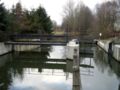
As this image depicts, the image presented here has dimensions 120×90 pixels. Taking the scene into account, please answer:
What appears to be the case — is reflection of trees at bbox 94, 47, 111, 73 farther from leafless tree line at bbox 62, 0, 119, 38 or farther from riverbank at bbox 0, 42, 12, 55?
leafless tree line at bbox 62, 0, 119, 38

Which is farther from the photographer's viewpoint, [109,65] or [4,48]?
[4,48]

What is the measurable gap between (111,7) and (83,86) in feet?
116

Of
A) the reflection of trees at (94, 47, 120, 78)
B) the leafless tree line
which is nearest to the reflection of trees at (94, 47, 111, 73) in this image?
the reflection of trees at (94, 47, 120, 78)

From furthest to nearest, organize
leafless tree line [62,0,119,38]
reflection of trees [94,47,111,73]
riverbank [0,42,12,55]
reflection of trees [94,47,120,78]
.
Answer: leafless tree line [62,0,119,38]
riverbank [0,42,12,55]
reflection of trees [94,47,111,73]
reflection of trees [94,47,120,78]

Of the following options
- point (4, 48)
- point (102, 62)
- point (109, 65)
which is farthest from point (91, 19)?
point (109, 65)

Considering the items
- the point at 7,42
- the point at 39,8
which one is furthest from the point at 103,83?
the point at 39,8

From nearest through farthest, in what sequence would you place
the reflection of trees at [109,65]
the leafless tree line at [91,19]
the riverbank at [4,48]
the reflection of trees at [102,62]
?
the reflection of trees at [109,65] < the reflection of trees at [102,62] < the riverbank at [4,48] < the leafless tree line at [91,19]

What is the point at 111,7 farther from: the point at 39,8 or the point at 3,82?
the point at 3,82

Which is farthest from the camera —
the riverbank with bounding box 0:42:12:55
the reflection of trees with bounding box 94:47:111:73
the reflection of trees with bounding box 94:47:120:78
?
the riverbank with bounding box 0:42:12:55

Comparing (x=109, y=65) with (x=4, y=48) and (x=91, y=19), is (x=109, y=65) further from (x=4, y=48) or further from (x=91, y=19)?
(x=91, y=19)

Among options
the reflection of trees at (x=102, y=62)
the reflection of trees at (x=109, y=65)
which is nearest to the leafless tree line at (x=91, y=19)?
the reflection of trees at (x=102, y=62)

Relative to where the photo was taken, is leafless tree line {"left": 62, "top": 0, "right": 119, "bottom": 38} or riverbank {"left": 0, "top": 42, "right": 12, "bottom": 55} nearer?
riverbank {"left": 0, "top": 42, "right": 12, "bottom": 55}

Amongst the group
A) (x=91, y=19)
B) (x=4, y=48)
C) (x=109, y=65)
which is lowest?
(x=109, y=65)

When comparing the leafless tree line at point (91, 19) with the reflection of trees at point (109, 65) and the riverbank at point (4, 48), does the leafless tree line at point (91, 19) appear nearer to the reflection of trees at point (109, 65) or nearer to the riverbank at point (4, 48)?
the riverbank at point (4, 48)
